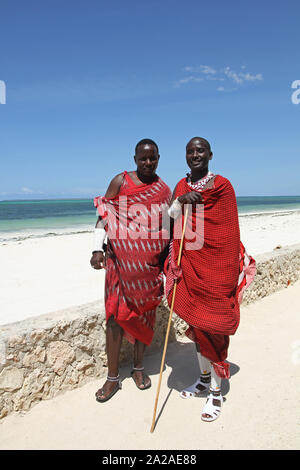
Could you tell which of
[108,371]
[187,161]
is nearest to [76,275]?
[108,371]

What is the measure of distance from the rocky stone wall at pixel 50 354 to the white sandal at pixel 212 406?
33.2 inches

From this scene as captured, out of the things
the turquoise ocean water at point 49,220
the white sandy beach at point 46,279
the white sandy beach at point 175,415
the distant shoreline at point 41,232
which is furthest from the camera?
the turquoise ocean water at point 49,220

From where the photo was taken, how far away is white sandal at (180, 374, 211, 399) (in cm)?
252

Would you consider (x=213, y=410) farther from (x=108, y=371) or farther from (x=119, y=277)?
(x=119, y=277)

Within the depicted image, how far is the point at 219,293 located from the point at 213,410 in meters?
0.74

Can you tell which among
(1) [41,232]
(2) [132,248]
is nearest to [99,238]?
(2) [132,248]

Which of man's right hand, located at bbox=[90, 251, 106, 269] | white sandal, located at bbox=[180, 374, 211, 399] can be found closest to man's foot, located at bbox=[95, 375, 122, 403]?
white sandal, located at bbox=[180, 374, 211, 399]

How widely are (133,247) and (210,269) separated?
0.56 meters

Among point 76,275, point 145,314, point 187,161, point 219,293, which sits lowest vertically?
point 76,275

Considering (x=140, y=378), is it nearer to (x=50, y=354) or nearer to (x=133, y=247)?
(x=50, y=354)

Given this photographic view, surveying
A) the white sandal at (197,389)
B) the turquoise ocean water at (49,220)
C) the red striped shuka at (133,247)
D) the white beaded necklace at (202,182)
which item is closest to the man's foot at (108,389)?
the red striped shuka at (133,247)

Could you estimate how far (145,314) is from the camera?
2.64m

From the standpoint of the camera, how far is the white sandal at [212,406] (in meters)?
2.23

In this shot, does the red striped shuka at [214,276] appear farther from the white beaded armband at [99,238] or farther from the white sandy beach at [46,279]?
the white sandy beach at [46,279]
